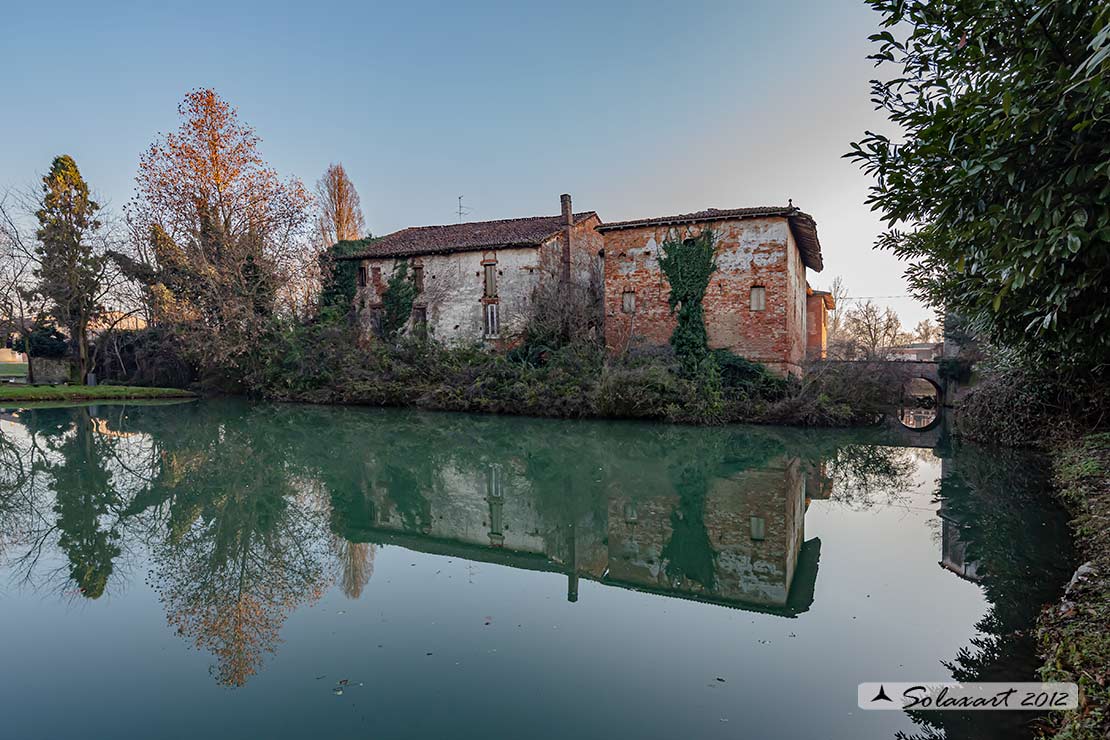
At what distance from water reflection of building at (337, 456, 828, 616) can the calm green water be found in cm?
5

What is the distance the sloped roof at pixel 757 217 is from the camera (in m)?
18.6

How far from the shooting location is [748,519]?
7125mm

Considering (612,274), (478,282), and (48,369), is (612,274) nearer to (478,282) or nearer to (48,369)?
(478,282)

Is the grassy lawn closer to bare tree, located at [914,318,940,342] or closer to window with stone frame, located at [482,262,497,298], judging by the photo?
window with stone frame, located at [482,262,497,298]

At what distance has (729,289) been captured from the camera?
770 inches

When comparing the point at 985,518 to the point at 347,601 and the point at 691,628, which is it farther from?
the point at 347,601

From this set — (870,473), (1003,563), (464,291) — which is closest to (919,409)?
(870,473)

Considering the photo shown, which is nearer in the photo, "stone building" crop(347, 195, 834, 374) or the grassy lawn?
"stone building" crop(347, 195, 834, 374)

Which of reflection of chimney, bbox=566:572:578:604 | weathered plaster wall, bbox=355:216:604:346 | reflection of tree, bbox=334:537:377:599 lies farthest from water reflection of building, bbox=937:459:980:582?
weathered plaster wall, bbox=355:216:604:346

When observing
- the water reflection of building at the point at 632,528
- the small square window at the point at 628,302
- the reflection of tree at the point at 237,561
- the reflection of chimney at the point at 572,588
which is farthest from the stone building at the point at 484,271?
the reflection of chimney at the point at 572,588

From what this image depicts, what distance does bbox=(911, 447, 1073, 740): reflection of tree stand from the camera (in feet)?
10.0

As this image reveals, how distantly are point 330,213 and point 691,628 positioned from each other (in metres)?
38.4

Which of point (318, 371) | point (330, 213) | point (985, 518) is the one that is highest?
point (330, 213)

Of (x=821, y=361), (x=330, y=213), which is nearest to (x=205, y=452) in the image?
(x=821, y=361)
